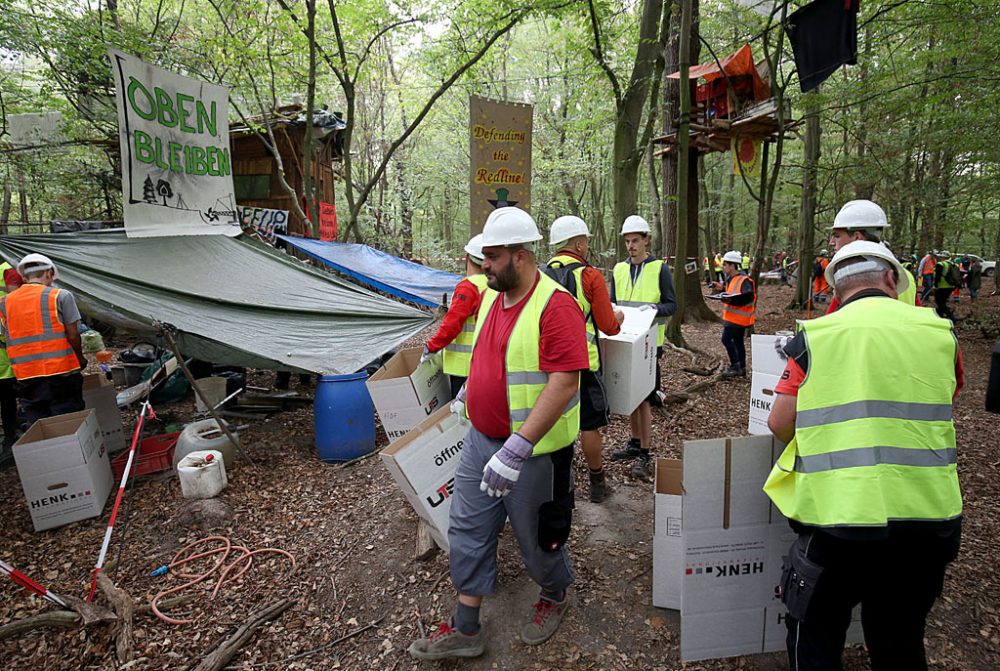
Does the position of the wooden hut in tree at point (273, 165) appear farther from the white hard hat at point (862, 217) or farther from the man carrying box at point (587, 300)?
the white hard hat at point (862, 217)

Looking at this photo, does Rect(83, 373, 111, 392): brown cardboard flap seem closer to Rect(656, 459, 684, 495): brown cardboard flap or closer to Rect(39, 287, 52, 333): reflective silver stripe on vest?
Rect(39, 287, 52, 333): reflective silver stripe on vest

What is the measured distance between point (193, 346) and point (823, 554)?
4162mm

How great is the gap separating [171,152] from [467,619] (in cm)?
447

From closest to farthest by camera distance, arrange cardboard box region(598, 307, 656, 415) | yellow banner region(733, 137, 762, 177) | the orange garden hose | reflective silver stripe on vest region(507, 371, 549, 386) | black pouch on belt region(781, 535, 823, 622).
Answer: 1. black pouch on belt region(781, 535, 823, 622)
2. reflective silver stripe on vest region(507, 371, 549, 386)
3. the orange garden hose
4. cardboard box region(598, 307, 656, 415)
5. yellow banner region(733, 137, 762, 177)

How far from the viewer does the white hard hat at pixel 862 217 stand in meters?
3.08

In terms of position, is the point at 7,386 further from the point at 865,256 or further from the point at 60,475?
the point at 865,256

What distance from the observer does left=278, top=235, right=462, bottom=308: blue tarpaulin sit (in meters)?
6.52

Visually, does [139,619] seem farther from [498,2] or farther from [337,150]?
[337,150]

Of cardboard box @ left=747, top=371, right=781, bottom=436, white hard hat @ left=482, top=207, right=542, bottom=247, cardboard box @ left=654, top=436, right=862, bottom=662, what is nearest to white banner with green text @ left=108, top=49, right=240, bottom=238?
white hard hat @ left=482, top=207, right=542, bottom=247

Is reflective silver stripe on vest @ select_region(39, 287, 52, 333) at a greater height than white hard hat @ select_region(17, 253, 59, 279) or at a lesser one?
lesser

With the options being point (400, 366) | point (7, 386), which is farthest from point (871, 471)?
point (7, 386)

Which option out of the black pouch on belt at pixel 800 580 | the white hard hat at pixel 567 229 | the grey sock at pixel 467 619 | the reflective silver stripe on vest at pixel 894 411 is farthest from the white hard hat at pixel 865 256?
the grey sock at pixel 467 619

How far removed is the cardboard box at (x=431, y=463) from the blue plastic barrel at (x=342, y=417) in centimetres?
201

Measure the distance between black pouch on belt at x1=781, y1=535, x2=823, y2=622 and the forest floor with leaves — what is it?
63cm
